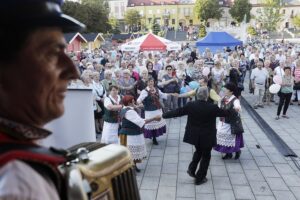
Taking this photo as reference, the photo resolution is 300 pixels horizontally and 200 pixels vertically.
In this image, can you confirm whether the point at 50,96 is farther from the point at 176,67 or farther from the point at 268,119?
the point at 176,67

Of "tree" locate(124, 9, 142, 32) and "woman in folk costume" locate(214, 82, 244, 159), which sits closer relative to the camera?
"woman in folk costume" locate(214, 82, 244, 159)

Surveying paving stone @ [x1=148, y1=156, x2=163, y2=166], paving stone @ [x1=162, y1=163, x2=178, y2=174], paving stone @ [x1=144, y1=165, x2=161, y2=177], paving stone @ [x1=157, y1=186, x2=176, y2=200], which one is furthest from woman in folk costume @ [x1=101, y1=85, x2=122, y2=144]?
paving stone @ [x1=157, y1=186, x2=176, y2=200]

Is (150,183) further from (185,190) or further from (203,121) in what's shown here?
(203,121)

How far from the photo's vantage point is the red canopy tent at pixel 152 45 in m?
14.6

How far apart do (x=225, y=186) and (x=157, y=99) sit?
9.05 feet

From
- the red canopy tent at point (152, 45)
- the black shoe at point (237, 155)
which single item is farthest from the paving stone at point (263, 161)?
the red canopy tent at point (152, 45)

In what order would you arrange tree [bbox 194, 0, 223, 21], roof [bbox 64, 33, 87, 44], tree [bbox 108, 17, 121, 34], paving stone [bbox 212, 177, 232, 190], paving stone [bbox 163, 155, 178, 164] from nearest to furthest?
roof [bbox 64, 33, 87, 44]
paving stone [bbox 212, 177, 232, 190]
paving stone [bbox 163, 155, 178, 164]
tree [bbox 108, 17, 121, 34]
tree [bbox 194, 0, 223, 21]

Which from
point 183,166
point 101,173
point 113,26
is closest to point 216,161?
point 183,166

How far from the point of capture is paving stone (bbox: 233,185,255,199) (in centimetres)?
550

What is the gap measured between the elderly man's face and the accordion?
219mm

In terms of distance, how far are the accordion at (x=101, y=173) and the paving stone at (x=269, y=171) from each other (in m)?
5.43

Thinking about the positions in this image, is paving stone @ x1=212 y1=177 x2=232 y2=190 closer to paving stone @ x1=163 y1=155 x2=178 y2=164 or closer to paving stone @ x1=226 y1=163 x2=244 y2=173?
paving stone @ x1=226 y1=163 x2=244 y2=173

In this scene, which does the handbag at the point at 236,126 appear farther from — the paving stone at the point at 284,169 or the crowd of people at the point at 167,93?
the paving stone at the point at 284,169

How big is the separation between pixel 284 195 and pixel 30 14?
18.0ft
